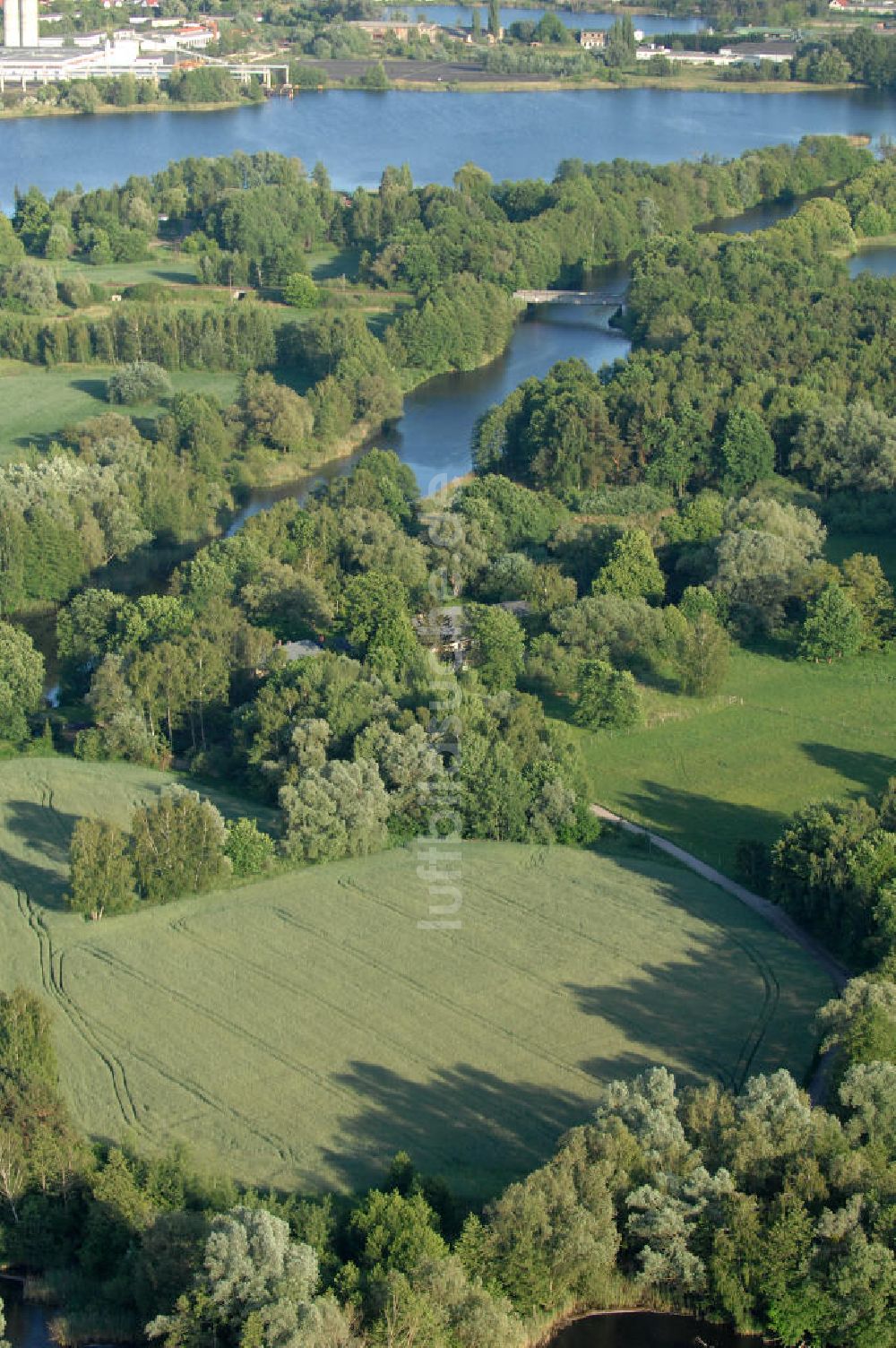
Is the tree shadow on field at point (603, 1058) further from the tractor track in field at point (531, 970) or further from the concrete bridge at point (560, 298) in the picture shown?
the concrete bridge at point (560, 298)

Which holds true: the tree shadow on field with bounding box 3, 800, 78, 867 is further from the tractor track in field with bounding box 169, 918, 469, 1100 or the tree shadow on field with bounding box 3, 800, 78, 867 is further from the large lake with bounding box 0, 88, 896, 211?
the large lake with bounding box 0, 88, 896, 211

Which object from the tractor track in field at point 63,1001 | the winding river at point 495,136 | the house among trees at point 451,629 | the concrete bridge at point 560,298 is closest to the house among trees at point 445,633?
the house among trees at point 451,629

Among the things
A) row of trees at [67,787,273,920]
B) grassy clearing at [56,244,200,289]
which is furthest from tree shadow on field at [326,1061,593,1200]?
grassy clearing at [56,244,200,289]

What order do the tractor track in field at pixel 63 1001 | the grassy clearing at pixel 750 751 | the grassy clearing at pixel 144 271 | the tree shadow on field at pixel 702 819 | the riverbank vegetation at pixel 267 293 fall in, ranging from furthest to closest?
the grassy clearing at pixel 144 271 → the riverbank vegetation at pixel 267 293 → the grassy clearing at pixel 750 751 → the tree shadow on field at pixel 702 819 → the tractor track in field at pixel 63 1001

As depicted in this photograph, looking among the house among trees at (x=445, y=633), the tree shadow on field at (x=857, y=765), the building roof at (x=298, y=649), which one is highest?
the house among trees at (x=445, y=633)

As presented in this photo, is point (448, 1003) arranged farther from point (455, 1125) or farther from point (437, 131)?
point (437, 131)

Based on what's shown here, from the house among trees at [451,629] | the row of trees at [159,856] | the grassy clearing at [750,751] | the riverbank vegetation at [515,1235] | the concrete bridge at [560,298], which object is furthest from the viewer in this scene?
the concrete bridge at [560,298]
